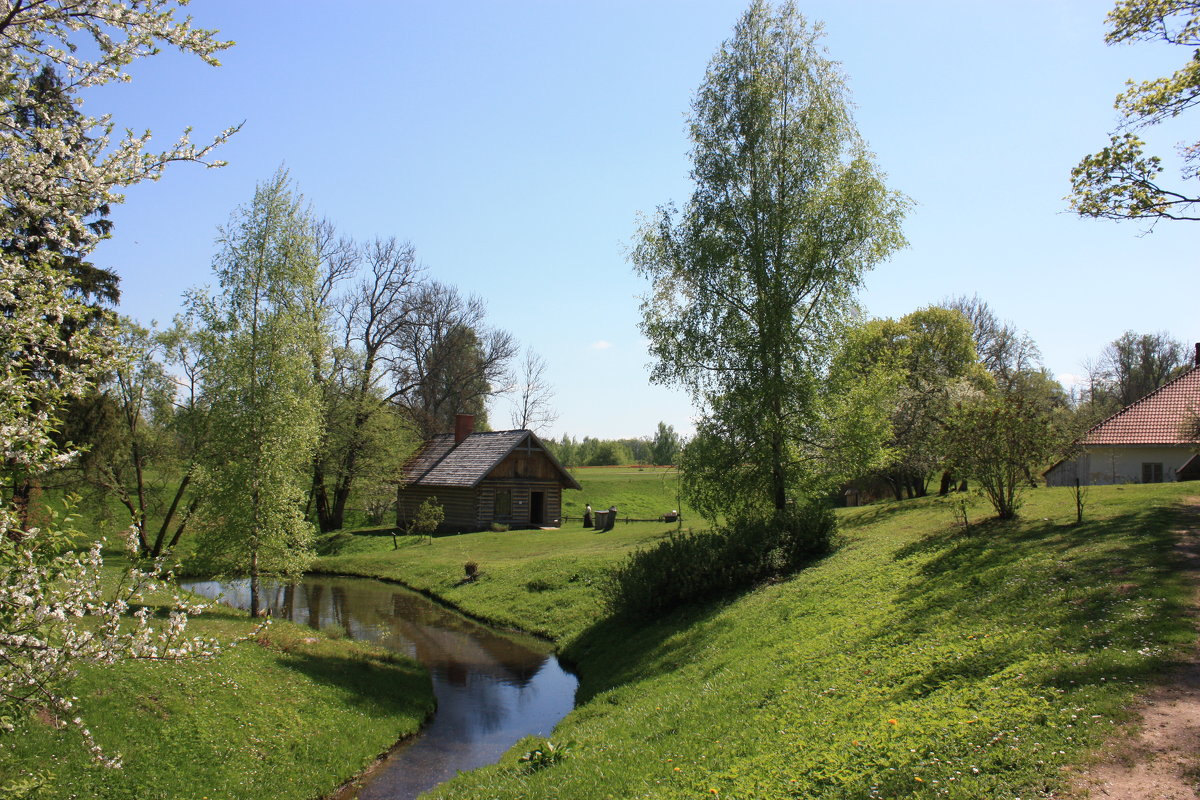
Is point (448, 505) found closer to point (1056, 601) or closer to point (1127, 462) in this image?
point (1127, 462)

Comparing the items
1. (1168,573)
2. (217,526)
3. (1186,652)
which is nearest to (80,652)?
(1186,652)

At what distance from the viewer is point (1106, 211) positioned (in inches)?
498

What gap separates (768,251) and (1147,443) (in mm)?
18849

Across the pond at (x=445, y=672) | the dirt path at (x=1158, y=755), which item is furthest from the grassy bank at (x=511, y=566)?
the dirt path at (x=1158, y=755)

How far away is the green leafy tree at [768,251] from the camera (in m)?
19.5

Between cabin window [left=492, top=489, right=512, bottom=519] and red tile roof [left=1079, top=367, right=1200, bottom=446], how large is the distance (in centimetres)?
2834

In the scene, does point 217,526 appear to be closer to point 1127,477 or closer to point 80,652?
point 80,652

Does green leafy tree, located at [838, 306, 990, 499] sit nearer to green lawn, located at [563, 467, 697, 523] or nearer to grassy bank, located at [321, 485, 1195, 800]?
grassy bank, located at [321, 485, 1195, 800]

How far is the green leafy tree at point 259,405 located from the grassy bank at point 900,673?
29.2 ft

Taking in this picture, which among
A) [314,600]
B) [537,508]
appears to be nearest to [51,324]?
[314,600]

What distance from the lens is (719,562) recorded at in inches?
707

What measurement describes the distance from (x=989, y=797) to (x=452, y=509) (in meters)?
37.2

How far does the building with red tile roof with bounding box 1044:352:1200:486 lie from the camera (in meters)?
26.9

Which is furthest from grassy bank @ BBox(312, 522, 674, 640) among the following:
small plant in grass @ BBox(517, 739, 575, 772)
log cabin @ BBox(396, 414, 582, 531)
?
small plant in grass @ BBox(517, 739, 575, 772)
